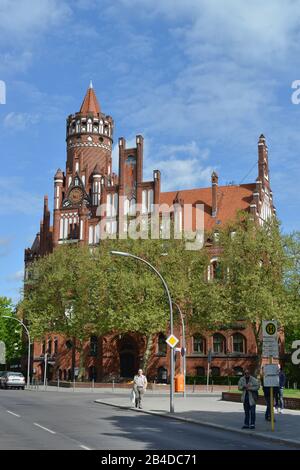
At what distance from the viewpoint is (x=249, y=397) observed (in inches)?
743

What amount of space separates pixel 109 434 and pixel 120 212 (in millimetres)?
50278

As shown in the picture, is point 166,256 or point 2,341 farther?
point 2,341

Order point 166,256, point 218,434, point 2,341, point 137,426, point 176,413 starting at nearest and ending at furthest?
point 218,434 < point 137,426 < point 176,413 < point 166,256 < point 2,341

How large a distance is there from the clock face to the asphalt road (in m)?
48.5

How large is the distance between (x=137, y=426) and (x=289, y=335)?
2069 inches

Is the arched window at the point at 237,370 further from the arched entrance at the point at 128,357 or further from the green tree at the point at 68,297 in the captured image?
the green tree at the point at 68,297

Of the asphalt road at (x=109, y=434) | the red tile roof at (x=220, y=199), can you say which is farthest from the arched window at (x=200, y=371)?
the asphalt road at (x=109, y=434)

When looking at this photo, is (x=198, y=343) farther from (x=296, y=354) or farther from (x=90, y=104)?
(x=90, y=104)

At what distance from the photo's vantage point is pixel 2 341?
3401 inches

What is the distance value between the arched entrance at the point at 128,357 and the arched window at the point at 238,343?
9911mm

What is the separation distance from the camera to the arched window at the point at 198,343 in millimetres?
63203

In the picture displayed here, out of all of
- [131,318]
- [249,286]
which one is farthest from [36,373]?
[249,286]

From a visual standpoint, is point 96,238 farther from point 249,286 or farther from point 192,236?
point 249,286

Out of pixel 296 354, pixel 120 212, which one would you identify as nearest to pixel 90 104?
pixel 120 212
